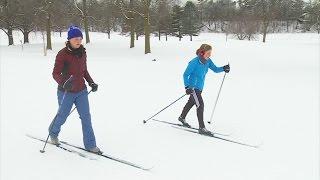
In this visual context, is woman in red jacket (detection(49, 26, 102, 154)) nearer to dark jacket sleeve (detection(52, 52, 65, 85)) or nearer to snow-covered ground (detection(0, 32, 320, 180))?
dark jacket sleeve (detection(52, 52, 65, 85))

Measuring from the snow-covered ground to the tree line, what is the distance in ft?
37.1

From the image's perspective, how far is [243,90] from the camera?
1260cm

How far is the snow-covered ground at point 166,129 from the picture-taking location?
5.50m

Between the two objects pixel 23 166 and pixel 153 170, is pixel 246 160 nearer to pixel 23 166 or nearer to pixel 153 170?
pixel 153 170

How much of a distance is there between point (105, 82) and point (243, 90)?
4728 millimetres

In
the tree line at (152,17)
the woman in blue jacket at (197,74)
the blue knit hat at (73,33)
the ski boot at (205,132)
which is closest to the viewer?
the blue knit hat at (73,33)

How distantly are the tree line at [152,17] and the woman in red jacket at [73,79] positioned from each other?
1831 cm

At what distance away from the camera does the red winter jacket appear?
552 cm

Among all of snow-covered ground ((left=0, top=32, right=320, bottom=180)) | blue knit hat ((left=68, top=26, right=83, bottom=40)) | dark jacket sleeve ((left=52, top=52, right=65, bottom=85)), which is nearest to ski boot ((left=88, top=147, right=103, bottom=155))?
snow-covered ground ((left=0, top=32, right=320, bottom=180))

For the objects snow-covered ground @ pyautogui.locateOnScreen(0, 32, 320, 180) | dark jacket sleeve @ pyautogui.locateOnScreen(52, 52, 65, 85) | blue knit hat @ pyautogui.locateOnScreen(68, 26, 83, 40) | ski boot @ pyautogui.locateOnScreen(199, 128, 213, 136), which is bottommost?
snow-covered ground @ pyautogui.locateOnScreen(0, 32, 320, 180)

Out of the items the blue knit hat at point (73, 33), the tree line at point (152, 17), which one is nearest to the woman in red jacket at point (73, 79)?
the blue knit hat at point (73, 33)

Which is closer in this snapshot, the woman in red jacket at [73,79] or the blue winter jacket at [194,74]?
the woman in red jacket at [73,79]

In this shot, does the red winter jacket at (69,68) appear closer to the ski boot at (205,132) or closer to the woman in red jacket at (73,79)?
the woman in red jacket at (73,79)

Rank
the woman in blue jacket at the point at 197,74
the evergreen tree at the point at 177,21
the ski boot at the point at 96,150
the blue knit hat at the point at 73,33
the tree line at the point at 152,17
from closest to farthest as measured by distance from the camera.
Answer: the blue knit hat at the point at 73,33
the ski boot at the point at 96,150
the woman in blue jacket at the point at 197,74
the tree line at the point at 152,17
the evergreen tree at the point at 177,21
